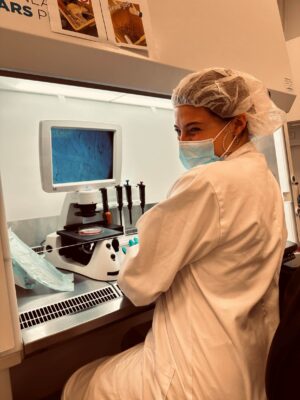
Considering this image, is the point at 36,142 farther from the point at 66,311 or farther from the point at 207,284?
the point at 207,284

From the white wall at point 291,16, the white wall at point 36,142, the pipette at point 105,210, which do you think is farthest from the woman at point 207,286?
the white wall at point 291,16

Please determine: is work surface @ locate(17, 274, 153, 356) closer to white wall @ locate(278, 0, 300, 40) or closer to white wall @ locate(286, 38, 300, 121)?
white wall @ locate(286, 38, 300, 121)

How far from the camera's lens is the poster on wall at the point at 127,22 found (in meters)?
0.97

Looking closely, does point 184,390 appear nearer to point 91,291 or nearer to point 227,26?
point 91,291

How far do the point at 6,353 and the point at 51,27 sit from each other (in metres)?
0.89

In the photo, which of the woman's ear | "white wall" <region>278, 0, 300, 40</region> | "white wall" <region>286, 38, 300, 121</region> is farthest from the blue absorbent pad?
"white wall" <region>278, 0, 300, 40</region>

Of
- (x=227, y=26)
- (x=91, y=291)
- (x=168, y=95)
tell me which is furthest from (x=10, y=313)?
(x=227, y=26)

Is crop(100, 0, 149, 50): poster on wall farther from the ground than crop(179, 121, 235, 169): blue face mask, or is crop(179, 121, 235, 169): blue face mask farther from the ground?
crop(100, 0, 149, 50): poster on wall

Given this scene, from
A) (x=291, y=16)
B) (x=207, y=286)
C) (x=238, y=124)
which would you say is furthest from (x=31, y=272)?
(x=291, y=16)

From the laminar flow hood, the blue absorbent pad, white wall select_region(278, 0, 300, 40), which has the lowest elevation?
the blue absorbent pad

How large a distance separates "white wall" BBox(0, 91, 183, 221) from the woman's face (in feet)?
3.07

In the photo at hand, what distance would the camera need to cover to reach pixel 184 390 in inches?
29.9

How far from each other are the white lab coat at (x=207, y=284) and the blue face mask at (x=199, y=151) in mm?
127

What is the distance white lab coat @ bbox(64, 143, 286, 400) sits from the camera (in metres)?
0.77
